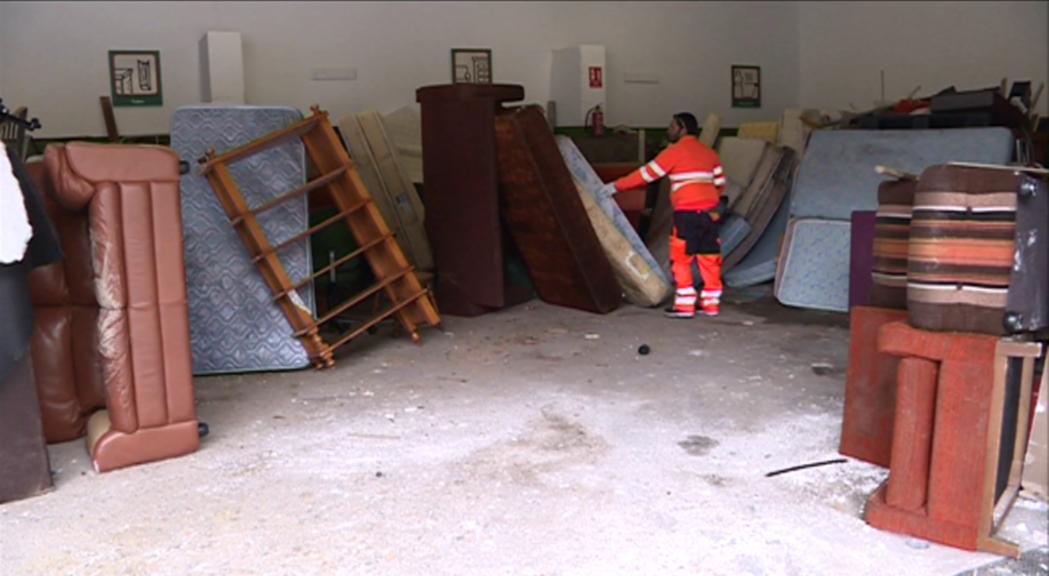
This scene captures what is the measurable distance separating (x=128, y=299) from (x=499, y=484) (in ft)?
4.65

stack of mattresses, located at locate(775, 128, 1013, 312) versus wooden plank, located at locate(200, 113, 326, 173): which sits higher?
wooden plank, located at locate(200, 113, 326, 173)

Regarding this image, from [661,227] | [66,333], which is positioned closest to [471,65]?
[661,227]

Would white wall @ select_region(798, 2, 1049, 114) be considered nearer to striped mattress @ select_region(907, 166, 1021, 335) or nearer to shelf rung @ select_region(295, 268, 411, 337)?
shelf rung @ select_region(295, 268, 411, 337)

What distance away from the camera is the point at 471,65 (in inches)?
344

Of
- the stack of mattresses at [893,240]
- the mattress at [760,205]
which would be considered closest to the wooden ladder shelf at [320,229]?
the stack of mattresses at [893,240]

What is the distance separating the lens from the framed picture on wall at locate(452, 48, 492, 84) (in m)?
8.68

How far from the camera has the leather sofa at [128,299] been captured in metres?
3.22

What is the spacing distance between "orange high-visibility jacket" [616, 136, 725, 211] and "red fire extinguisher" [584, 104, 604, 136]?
265 cm

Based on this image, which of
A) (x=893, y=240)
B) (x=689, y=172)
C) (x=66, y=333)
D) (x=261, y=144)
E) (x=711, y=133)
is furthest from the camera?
(x=711, y=133)

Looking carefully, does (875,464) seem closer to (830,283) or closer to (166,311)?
(166,311)

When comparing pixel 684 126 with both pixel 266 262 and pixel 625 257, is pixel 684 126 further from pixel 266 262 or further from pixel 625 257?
pixel 266 262

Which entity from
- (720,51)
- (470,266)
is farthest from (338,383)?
(720,51)

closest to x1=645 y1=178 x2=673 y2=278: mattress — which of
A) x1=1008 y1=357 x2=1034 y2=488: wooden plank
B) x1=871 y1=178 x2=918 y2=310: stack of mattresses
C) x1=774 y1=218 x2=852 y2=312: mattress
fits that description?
x1=774 y1=218 x2=852 y2=312: mattress

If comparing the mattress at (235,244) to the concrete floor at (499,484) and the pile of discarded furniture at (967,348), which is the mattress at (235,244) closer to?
the concrete floor at (499,484)
